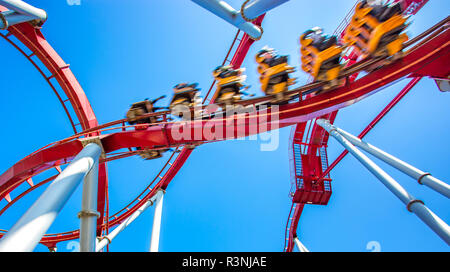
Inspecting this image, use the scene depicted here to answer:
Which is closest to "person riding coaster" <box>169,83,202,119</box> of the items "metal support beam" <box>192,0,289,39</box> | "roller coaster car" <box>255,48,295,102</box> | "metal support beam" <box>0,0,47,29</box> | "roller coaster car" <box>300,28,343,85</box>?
"roller coaster car" <box>255,48,295,102</box>

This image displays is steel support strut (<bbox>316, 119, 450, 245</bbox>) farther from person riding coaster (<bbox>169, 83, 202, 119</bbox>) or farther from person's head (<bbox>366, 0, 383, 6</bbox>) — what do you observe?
person riding coaster (<bbox>169, 83, 202, 119</bbox>)

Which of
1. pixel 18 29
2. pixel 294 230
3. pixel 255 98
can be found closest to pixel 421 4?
pixel 255 98

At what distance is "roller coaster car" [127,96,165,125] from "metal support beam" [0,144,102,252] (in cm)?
164

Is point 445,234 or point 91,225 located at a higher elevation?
point 91,225

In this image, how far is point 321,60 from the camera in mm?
3605

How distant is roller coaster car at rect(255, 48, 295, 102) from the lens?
3855mm

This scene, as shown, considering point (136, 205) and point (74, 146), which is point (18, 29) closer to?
point (74, 146)

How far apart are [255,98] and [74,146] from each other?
310 cm

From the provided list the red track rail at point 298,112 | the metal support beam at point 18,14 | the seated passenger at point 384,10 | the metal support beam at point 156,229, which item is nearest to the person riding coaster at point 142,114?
the red track rail at point 298,112

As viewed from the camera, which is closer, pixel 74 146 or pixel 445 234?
pixel 445 234

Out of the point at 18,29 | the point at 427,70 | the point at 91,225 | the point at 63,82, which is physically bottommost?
the point at 91,225

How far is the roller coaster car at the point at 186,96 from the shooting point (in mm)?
4387

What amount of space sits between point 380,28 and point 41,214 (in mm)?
4416

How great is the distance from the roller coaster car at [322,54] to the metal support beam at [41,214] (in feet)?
11.2
